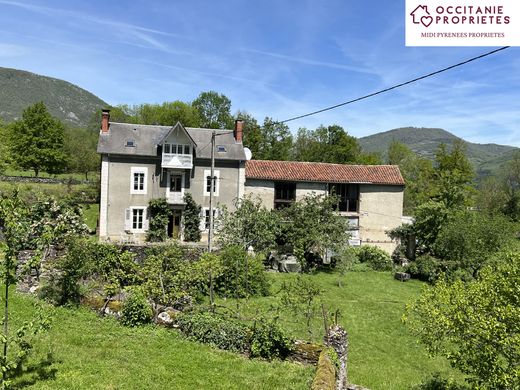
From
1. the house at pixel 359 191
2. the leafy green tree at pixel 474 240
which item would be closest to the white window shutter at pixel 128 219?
the house at pixel 359 191

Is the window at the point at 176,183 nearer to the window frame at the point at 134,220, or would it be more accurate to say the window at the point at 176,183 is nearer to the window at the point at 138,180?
the window at the point at 138,180

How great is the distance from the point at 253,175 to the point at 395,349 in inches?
878

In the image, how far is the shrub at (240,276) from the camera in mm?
21312

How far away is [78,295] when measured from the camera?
15883mm

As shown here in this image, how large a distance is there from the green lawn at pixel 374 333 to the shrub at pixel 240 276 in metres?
0.94

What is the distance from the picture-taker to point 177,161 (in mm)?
32500

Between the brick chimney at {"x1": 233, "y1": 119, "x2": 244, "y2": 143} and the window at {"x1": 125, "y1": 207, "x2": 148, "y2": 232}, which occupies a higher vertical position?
the brick chimney at {"x1": 233, "y1": 119, "x2": 244, "y2": 143}

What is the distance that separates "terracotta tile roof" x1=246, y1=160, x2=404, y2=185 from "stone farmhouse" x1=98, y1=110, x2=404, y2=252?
9 cm

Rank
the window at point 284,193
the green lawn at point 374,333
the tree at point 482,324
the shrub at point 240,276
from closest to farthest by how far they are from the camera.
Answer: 1. the tree at point 482,324
2. the green lawn at point 374,333
3. the shrub at point 240,276
4. the window at point 284,193

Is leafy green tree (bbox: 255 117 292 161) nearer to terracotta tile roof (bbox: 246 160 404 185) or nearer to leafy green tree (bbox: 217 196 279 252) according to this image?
terracotta tile roof (bbox: 246 160 404 185)

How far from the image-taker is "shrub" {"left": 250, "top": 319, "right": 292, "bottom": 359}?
12.5 metres

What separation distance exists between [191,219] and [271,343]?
2207cm

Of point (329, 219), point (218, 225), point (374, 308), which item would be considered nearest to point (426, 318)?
point (374, 308)

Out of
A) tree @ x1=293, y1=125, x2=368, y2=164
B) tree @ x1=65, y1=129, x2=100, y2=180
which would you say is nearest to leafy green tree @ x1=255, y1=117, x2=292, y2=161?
tree @ x1=293, y1=125, x2=368, y2=164
